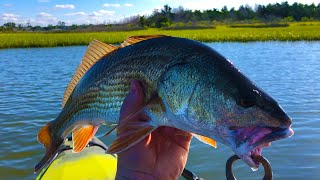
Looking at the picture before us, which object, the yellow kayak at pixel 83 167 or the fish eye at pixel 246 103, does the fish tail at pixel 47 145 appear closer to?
the yellow kayak at pixel 83 167

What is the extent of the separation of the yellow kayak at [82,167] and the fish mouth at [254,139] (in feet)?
7.83

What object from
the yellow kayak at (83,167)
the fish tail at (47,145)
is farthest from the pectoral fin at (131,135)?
the yellow kayak at (83,167)

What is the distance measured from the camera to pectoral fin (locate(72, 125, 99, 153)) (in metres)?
2.74

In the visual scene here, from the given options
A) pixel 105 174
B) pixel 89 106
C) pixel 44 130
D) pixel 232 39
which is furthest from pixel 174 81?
pixel 232 39

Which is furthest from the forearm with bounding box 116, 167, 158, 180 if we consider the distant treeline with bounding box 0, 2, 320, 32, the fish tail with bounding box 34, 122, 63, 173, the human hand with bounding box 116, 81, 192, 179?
the distant treeline with bounding box 0, 2, 320, 32

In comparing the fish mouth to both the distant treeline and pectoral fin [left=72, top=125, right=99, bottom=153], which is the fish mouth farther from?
the distant treeline

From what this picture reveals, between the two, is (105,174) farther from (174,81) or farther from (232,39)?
(232,39)

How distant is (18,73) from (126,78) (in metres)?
20.7

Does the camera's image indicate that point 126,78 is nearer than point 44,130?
Yes

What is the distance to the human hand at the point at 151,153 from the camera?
2.12 m

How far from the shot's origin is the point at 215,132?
5.82 feet

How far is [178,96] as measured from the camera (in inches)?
75.9

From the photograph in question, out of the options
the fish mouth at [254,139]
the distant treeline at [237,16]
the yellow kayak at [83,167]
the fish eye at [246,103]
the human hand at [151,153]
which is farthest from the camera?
the distant treeline at [237,16]

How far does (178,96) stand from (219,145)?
240 inches
